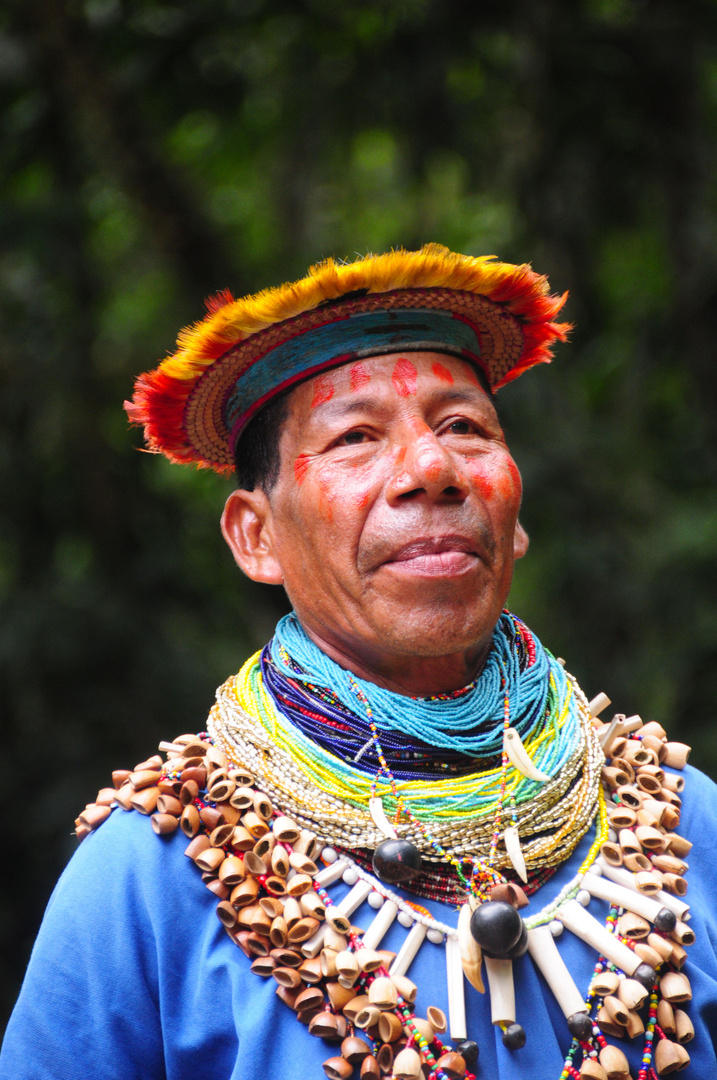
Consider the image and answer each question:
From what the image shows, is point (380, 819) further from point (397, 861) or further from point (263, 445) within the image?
point (263, 445)

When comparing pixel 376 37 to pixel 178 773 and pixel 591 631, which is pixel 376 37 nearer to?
pixel 591 631

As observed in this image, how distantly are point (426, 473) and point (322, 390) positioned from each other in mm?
297

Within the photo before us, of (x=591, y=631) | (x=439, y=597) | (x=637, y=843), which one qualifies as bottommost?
(x=637, y=843)

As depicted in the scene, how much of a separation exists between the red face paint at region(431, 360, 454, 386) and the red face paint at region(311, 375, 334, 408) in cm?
20

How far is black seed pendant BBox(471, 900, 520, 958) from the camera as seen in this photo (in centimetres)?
165

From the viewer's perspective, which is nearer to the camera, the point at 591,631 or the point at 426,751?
the point at 426,751

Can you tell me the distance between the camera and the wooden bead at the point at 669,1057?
170 cm

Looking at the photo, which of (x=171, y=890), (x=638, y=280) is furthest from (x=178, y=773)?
(x=638, y=280)

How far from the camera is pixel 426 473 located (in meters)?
1.83

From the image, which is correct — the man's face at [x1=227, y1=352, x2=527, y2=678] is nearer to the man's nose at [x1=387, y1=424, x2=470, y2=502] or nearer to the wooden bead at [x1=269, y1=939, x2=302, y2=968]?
the man's nose at [x1=387, y1=424, x2=470, y2=502]

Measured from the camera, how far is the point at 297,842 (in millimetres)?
1800

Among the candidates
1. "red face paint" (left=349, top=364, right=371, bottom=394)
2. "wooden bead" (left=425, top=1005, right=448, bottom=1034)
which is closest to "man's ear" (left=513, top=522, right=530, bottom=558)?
"red face paint" (left=349, top=364, right=371, bottom=394)

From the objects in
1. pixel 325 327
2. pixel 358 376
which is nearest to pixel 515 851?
pixel 358 376

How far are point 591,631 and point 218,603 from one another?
7.64 ft
